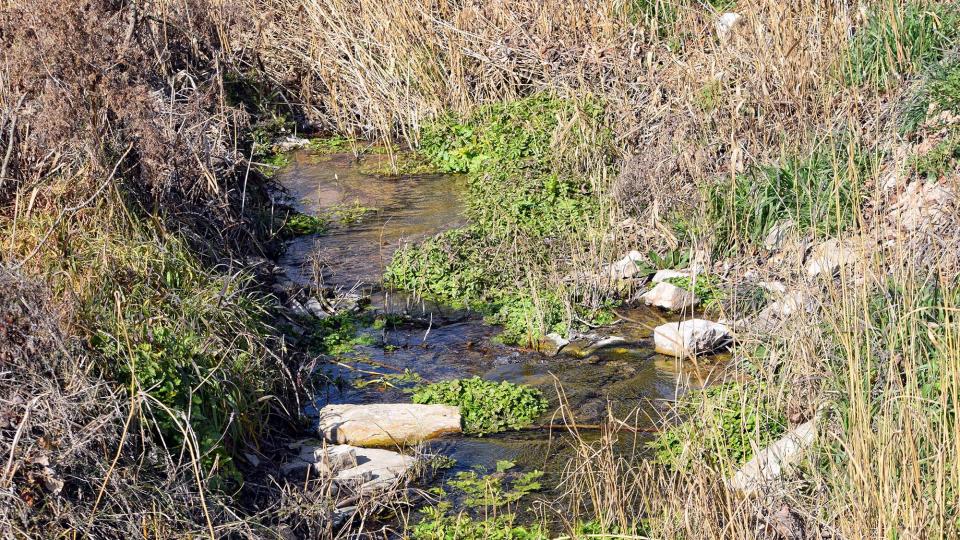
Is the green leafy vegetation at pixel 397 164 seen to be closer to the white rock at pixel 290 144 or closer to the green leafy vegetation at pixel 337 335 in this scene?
the white rock at pixel 290 144

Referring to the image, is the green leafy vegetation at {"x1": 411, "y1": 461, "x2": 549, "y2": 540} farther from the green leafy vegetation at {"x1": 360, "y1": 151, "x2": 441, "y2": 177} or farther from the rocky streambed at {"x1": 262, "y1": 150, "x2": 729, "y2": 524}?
the green leafy vegetation at {"x1": 360, "y1": 151, "x2": 441, "y2": 177}

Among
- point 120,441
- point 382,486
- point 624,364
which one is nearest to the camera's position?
point 120,441

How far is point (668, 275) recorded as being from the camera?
23.3 feet

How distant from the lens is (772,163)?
702 cm

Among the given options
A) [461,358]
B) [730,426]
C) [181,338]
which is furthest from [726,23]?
[181,338]

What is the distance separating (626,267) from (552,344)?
1.04 metres

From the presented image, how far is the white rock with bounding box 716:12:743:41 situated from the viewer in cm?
865

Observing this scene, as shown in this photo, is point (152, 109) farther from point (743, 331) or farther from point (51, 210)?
point (743, 331)

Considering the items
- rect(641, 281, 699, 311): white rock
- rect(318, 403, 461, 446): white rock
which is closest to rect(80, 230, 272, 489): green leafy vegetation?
rect(318, 403, 461, 446): white rock

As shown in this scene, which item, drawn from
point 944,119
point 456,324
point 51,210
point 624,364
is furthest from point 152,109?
point 944,119

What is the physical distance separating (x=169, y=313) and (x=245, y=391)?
1.81 ft

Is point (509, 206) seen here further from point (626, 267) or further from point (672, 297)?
point (672, 297)

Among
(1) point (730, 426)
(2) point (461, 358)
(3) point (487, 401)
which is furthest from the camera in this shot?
(2) point (461, 358)

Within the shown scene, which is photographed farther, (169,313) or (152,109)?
Answer: (152,109)
